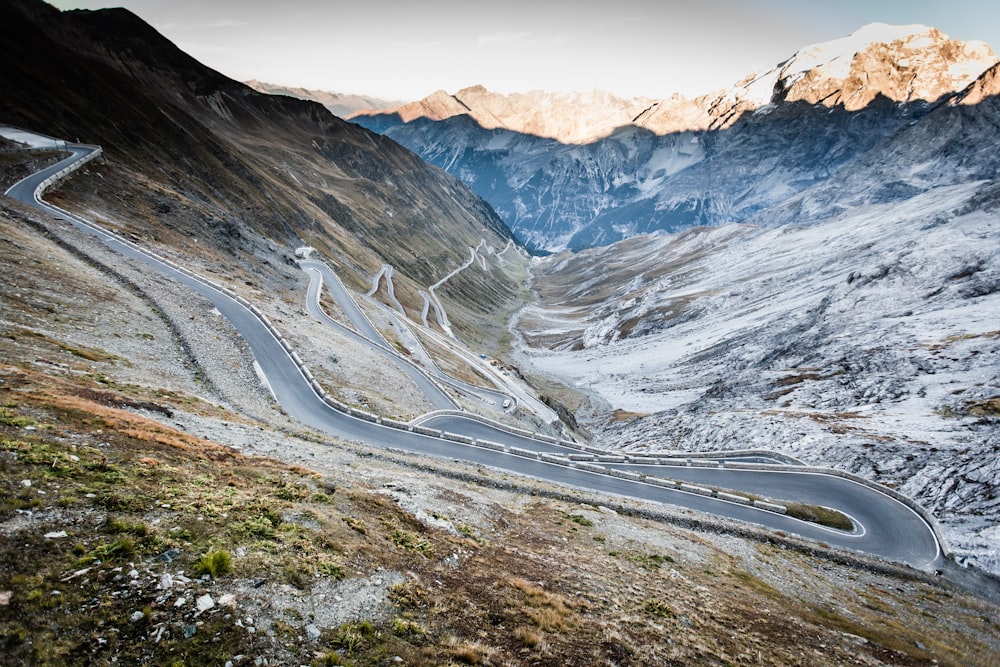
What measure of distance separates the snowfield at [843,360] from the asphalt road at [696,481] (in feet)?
9.74

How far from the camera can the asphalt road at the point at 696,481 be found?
32781 millimetres

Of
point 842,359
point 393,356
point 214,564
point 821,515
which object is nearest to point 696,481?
point 821,515

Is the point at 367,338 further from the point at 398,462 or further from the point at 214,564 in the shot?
the point at 214,564

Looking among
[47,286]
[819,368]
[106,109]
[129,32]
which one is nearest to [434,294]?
[106,109]

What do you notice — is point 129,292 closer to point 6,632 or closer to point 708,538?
point 6,632

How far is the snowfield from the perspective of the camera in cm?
3988

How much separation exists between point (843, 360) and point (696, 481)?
3785 cm

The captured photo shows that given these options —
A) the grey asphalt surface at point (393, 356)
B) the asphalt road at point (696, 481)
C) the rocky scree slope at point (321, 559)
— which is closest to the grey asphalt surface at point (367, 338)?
the grey asphalt surface at point (393, 356)

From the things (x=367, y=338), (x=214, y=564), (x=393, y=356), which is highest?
(x=214, y=564)

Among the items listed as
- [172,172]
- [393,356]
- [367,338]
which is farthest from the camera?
[172,172]

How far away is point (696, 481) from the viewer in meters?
42.0

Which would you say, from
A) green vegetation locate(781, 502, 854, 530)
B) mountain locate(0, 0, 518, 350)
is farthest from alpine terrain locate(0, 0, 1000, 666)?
mountain locate(0, 0, 518, 350)

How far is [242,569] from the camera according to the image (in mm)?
10984

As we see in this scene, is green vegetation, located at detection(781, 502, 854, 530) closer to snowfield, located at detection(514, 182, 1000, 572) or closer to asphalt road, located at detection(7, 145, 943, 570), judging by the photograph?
asphalt road, located at detection(7, 145, 943, 570)
